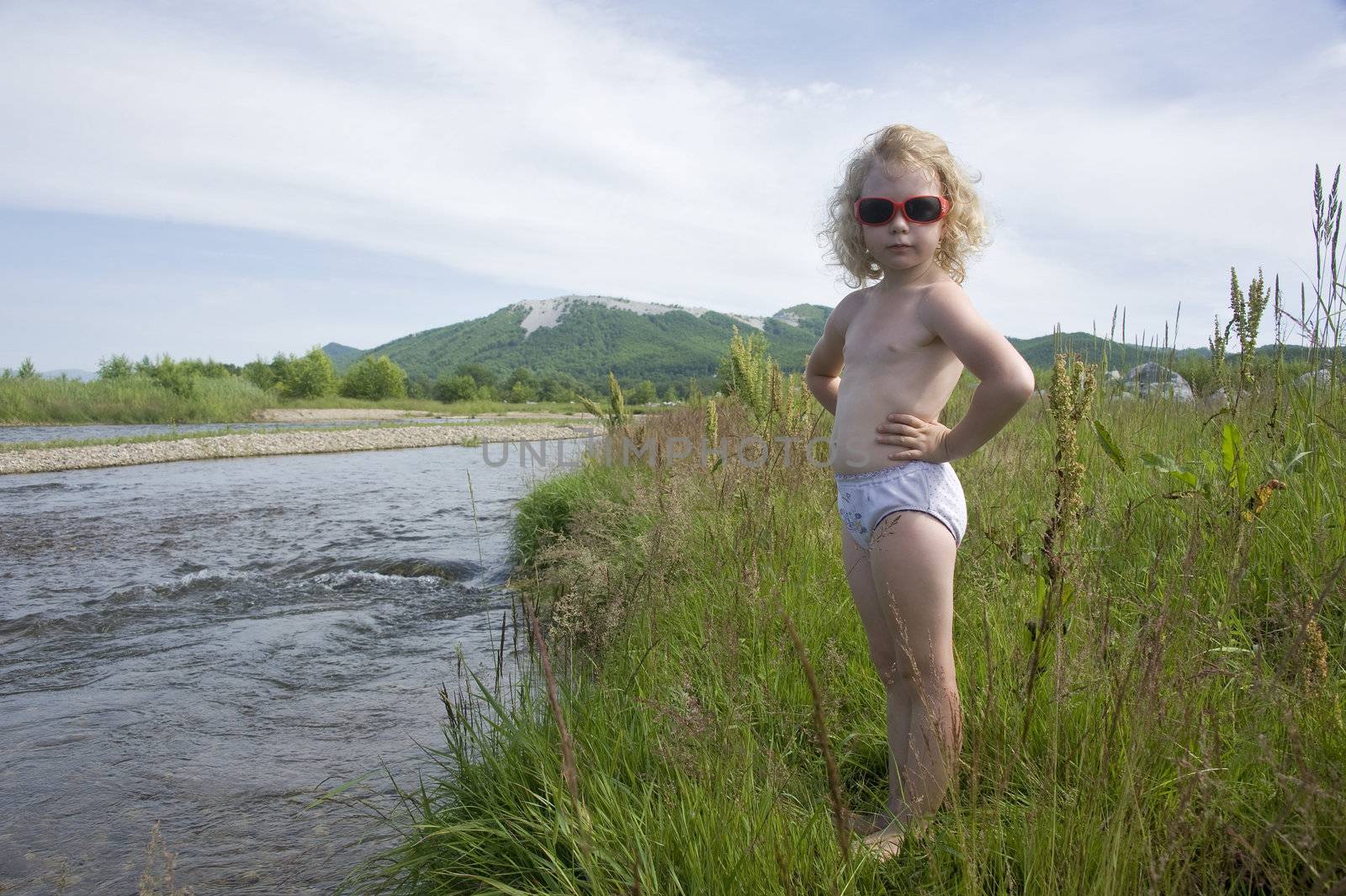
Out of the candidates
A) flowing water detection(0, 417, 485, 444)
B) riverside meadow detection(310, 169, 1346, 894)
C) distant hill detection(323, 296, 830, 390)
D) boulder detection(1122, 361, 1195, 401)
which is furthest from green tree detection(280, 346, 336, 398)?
riverside meadow detection(310, 169, 1346, 894)

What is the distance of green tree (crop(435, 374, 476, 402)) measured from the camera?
61.7 meters

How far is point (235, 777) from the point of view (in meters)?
2.91

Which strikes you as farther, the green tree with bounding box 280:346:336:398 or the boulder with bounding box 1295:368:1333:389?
the green tree with bounding box 280:346:336:398

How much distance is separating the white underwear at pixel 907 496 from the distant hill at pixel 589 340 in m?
79.0

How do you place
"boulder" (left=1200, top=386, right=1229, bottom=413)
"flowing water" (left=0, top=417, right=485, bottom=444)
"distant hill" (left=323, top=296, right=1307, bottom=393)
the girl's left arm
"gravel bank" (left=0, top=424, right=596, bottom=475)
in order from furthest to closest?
"distant hill" (left=323, top=296, right=1307, bottom=393), "flowing water" (left=0, top=417, right=485, bottom=444), "gravel bank" (left=0, top=424, right=596, bottom=475), "boulder" (left=1200, top=386, right=1229, bottom=413), the girl's left arm

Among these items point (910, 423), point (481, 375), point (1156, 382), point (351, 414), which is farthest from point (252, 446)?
point (481, 375)

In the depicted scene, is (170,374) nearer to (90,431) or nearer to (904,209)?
(90,431)

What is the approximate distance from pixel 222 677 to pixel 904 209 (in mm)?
4062

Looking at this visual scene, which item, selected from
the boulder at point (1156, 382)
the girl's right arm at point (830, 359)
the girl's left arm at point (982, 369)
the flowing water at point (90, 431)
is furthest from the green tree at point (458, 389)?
the girl's left arm at point (982, 369)

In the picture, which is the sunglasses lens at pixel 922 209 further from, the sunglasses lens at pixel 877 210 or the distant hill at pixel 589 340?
the distant hill at pixel 589 340

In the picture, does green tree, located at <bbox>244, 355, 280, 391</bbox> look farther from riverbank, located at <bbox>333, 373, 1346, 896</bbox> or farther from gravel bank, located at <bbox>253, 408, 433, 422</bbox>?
riverbank, located at <bbox>333, 373, 1346, 896</bbox>

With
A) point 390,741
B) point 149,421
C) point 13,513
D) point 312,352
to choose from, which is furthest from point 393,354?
point 390,741

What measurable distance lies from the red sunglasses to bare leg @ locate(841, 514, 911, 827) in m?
0.79

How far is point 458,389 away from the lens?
62062 mm
